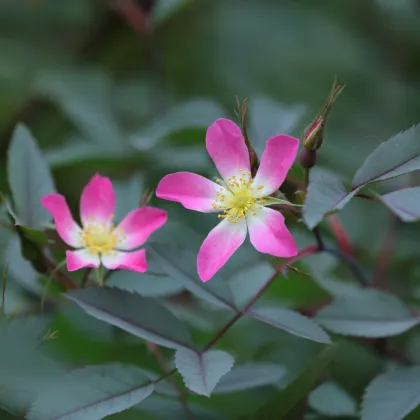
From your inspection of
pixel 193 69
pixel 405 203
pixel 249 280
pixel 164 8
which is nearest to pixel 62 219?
pixel 249 280

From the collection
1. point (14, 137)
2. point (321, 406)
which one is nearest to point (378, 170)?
point (321, 406)

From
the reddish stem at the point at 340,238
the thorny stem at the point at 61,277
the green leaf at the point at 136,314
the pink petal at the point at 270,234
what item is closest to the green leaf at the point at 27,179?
the thorny stem at the point at 61,277

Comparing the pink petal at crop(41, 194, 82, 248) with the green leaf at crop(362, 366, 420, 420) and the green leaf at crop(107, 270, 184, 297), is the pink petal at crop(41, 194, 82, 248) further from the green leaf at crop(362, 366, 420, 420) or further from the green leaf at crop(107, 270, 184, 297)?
the green leaf at crop(362, 366, 420, 420)

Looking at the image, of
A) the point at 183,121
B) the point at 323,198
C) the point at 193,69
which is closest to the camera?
the point at 323,198

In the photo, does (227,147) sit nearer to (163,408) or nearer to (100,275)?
(100,275)

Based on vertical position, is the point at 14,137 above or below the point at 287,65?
below

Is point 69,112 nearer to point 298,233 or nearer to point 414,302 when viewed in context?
point 298,233

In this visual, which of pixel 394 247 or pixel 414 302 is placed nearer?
pixel 414 302

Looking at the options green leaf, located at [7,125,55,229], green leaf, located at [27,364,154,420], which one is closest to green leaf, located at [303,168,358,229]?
green leaf, located at [27,364,154,420]
